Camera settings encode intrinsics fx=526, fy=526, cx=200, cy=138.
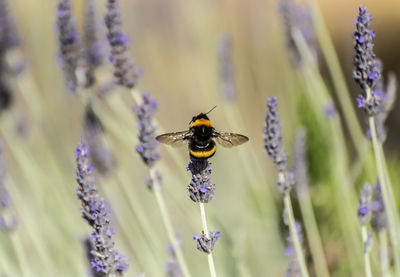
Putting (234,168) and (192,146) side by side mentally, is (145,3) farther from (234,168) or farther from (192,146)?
(192,146)

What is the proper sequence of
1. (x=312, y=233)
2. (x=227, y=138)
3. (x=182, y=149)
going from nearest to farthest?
1. (x=227, y=138)
2. (x=312, y=233)
3. (x=182, y=149)

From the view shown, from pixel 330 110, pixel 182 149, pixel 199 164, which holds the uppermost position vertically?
pixel 182 149

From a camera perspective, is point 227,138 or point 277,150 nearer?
point 277,150

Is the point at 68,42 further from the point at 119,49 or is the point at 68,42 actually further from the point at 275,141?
the point at 275,141

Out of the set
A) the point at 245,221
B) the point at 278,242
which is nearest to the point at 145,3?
the point at 245,221

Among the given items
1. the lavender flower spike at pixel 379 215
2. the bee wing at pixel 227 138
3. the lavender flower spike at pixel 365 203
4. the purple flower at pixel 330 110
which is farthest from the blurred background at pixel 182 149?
the lavender flower spike at pixel 365 203

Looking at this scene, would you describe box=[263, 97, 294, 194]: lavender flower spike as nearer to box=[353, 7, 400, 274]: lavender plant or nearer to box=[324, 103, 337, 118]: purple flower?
box=[353, 7, 400, 274]: lavender plant

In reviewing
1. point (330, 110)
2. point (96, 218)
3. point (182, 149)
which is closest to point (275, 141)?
point (96, 218)
